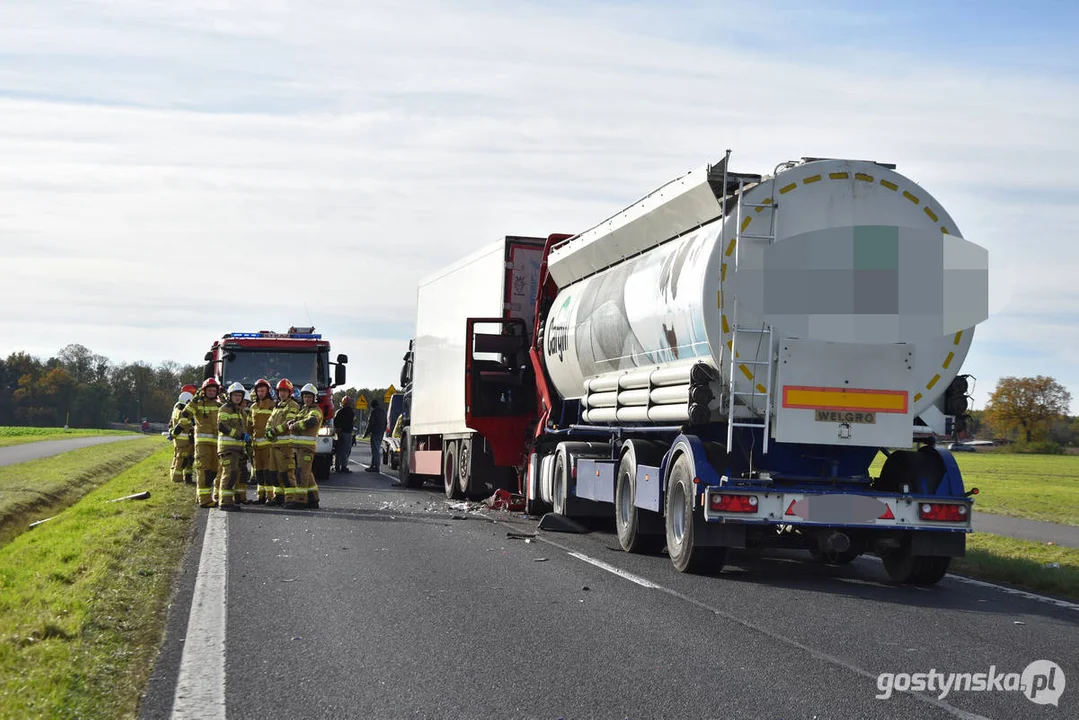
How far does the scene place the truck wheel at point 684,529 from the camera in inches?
430

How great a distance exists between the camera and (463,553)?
12.2 metres

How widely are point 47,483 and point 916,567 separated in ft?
64.1

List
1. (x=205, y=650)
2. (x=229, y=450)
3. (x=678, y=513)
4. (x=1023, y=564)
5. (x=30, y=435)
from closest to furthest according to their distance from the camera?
(x=205, y=650), (x=678, y=513), (x=1023, y=564), (x=229, y=450), (x=30, y=435)

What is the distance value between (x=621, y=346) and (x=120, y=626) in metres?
7.23

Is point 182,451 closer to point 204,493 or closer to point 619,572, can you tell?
point 204,493

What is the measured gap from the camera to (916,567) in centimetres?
1115

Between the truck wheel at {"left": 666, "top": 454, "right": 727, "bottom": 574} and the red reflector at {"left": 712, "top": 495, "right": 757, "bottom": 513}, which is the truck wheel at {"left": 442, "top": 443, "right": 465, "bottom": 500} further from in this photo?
the red reflector at {"left": 712, "top": 495, "right": 757, "bottom": 513}

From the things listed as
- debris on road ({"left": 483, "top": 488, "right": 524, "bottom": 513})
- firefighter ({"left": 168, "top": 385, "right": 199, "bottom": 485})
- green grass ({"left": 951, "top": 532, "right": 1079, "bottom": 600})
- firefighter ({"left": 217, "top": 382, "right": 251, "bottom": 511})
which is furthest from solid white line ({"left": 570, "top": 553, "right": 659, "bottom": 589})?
firefighter ({"left": 168, "top": 385, "right": 199, "bottom": 485})

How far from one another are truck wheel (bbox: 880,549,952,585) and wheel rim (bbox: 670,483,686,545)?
74.7 inches

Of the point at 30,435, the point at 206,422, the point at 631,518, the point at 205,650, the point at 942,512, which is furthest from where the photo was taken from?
the point at 30,435

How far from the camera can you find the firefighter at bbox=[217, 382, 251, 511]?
54.7ft

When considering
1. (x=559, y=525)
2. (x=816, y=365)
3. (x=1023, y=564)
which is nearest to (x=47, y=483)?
(x=559, y=525)

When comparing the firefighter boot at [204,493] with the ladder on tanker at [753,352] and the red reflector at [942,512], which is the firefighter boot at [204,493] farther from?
the red reflector at [942,512]

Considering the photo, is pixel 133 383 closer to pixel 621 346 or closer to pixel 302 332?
pixel 302 332
